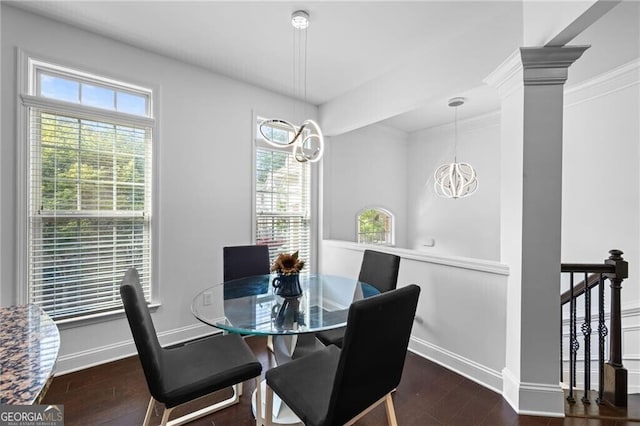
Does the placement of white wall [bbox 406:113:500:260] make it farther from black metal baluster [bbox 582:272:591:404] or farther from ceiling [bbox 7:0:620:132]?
black metal baluster [bbox 582:272:591:404]

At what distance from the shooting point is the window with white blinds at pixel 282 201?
366cm

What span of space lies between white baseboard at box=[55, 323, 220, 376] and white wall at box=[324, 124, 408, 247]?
6.95ft

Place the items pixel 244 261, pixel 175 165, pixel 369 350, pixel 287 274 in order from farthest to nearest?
pixel 175 165, pixel 244 261, pixel 287 274, pixel 369 350

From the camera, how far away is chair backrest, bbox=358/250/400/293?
2.43 m

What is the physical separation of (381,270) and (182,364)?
167 cm

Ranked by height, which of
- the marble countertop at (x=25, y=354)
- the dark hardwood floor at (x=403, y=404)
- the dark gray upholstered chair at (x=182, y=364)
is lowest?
the dark hardwood floor at (x=403, y=404)

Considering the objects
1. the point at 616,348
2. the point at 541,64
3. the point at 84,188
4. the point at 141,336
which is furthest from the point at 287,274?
the point at 616,348

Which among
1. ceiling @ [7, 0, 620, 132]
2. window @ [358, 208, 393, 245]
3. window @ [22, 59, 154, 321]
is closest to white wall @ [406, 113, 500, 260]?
window @ [358, 208, 393, 245]

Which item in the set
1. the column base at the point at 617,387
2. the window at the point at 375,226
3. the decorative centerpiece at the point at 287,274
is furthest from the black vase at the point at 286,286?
the window at the point at 375,226

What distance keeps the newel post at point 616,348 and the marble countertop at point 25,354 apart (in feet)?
10.3

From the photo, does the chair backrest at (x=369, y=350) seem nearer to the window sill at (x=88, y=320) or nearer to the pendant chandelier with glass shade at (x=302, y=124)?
the pendant chandelier with glass shade at (x=302, y=124)

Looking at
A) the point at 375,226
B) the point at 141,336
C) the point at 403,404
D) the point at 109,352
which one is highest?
the point at 375,226

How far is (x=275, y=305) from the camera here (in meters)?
2.03

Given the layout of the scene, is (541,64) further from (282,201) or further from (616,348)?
(282,201)
